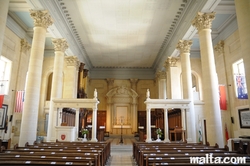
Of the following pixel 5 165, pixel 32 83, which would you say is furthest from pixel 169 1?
pixel 5 165

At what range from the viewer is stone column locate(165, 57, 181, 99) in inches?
633

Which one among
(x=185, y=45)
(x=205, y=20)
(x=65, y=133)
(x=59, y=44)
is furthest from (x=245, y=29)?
(x=59, y=44)

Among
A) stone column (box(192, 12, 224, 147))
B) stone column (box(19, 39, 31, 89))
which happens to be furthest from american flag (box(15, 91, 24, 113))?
stone column (box(192, 12, 224, 147))

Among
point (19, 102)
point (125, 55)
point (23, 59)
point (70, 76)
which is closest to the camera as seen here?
point (19, 102)

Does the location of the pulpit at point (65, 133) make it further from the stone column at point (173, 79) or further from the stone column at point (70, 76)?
the stone column at point (173, 79)

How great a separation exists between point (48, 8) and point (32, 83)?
14.3 feet

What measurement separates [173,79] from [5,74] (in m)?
12.5

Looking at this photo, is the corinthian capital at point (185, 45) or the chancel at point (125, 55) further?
the corinthian capital at point (185, 45)

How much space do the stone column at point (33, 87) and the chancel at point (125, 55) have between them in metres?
0.04

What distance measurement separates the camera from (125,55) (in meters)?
20.1

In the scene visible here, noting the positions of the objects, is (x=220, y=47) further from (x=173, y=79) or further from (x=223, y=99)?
(x=173, y=79)

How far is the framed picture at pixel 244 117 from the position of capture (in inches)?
440

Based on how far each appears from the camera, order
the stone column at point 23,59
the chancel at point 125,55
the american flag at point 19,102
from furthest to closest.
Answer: the stone column at point 23,59 → the american flag at point 19,102 → the chancel at point 125,55

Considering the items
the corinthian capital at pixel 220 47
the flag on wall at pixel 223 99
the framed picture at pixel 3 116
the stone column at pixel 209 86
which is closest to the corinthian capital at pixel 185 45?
the corinthian capital at pixel 220 47
